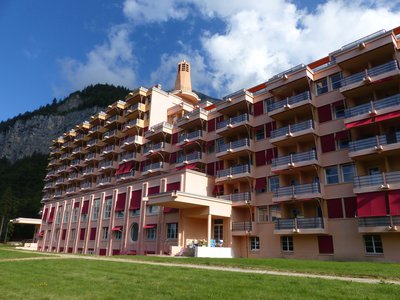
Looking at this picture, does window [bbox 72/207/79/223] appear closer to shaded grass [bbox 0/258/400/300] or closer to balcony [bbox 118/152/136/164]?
balcony [bbox 118/152/136/164]

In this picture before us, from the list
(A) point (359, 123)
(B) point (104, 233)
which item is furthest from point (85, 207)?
(A) point (359, 123)

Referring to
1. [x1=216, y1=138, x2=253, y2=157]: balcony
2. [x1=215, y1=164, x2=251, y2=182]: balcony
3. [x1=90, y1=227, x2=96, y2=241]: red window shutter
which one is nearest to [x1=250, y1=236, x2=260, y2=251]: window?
[x1=215, y1=164, x2=251, y2=182]: balcony

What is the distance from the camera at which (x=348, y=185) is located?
31.5 metres

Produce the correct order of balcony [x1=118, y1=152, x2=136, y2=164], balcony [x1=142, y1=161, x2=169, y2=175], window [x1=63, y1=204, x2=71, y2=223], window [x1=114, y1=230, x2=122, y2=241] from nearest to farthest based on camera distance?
window [x1=114, y1=230, x2=122, y2=241] → balcony [x1=142, y1=161, x2=169, y2=175] → balcony [x1=118, y1=152, x2=136, y2=164] → window [x1=63, y1=204, x2=71, y2=223]

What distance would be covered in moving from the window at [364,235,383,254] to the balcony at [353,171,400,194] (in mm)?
4066

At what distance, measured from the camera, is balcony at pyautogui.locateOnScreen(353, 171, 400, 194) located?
2745 centimetres

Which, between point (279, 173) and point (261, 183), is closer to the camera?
point (279, 173)

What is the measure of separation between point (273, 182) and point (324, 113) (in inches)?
362

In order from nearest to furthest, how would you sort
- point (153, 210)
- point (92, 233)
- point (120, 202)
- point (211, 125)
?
point (153, 210), point (211, 125), point (120, 202), point (92, 233)

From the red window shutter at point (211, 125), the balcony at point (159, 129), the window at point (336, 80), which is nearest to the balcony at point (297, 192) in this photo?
the window at point (336, 80)

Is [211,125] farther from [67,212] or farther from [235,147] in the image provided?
[67,212]

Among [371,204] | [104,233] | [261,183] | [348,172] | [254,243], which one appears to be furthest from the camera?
[104,233]

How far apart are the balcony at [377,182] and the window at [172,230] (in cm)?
1992

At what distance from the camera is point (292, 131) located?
36062 mm
